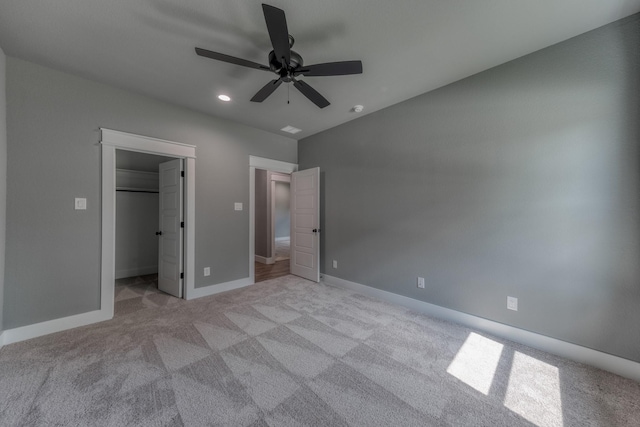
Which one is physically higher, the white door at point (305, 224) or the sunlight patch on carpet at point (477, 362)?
the white door at point (305, 224)

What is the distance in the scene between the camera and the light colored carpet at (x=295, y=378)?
141 centimetres

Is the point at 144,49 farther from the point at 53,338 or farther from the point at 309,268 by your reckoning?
the point at 309,268

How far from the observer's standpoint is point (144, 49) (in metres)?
2.05

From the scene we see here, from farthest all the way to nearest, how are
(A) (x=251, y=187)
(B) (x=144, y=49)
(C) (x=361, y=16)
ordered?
(A) (x=251, y=187), (B) (x=144, y=49), (C) (x=361, y=16)

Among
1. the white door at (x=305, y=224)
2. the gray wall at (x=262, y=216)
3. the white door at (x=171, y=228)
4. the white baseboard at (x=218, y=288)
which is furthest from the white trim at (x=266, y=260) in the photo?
the white door at (x=171, y=228)

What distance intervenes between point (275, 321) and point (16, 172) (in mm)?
2896

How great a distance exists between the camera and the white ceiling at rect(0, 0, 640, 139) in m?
1.64

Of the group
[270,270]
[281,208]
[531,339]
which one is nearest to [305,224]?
[270,270]

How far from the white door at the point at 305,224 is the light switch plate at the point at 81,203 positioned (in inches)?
111

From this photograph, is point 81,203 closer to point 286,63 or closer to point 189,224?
point 189,224

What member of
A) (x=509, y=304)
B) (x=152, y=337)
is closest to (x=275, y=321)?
(x=152, y=337)

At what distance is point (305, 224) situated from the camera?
13.8 feet

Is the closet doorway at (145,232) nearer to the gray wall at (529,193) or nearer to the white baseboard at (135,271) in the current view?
the white baseboard at (135,271)

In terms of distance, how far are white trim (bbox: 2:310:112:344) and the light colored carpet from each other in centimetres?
9
